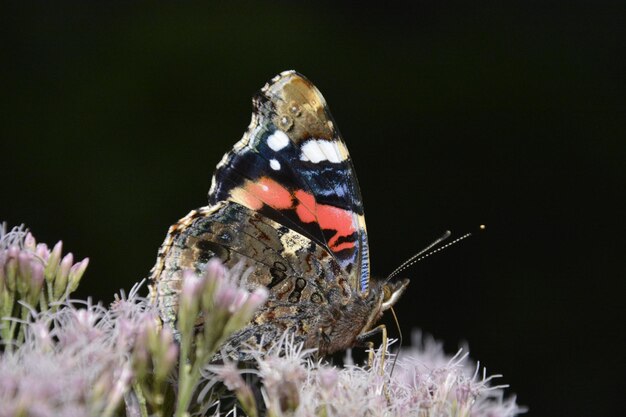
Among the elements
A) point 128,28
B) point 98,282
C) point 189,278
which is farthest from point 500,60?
point 189,278

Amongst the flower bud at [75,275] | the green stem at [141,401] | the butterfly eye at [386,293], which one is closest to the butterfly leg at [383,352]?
the butterfly eye at [386,293]

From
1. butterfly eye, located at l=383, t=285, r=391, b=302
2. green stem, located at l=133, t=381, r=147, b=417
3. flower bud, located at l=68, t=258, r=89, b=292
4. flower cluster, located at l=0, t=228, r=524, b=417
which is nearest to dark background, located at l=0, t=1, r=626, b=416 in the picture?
butterfly eye, located at l=383, t=285, r=391, b=302

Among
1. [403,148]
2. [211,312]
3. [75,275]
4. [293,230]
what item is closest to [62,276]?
[75,275]

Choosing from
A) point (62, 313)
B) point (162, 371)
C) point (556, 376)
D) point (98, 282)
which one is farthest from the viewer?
point (556, 376)

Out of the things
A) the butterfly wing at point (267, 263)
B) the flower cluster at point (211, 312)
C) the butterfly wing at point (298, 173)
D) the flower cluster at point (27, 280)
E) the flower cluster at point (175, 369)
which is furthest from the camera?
the butterfly wing at point (298, 173)

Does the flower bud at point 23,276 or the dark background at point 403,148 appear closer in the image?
the flower bud at point 23,276

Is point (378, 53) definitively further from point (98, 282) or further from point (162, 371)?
point (162, 371)

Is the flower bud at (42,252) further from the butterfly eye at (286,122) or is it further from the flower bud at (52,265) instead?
the butterfly eye at (286,122)
